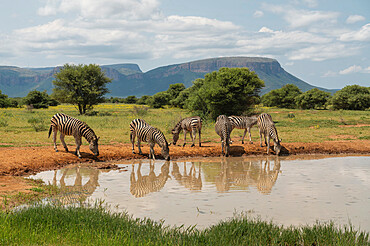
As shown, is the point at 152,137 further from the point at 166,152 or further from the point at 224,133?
the point at 224,133

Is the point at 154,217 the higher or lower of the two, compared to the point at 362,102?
lower

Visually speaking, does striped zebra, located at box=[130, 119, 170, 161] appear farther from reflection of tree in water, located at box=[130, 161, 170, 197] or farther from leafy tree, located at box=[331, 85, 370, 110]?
leafy tree, located at box=[331, 85, 370, 110]

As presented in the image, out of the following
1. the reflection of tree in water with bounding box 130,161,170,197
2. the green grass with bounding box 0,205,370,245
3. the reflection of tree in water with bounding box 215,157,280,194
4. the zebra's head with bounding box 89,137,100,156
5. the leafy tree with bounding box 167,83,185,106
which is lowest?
the reflection of tree in water with bounding box 130,161,170,197

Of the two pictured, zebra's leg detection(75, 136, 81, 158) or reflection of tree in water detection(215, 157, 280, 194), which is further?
zebra's leg detection(75, 136, 81, 158)

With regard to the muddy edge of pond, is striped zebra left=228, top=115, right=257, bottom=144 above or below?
above

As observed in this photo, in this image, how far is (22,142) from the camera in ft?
59.2

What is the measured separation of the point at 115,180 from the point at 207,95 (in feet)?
83.3

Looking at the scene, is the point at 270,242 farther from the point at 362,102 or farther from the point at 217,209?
the point at 362,102

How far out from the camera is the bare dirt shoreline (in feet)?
37.8

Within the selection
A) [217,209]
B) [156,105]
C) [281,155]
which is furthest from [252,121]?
[156,105]

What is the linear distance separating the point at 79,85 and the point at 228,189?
1668 inches

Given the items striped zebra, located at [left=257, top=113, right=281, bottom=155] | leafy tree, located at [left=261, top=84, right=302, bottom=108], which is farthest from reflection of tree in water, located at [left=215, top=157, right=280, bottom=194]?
leafy tree, located at [left=261, top=84, right=302, bottom=108]

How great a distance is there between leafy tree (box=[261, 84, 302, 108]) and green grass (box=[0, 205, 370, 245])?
80361mm

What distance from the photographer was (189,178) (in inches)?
474
